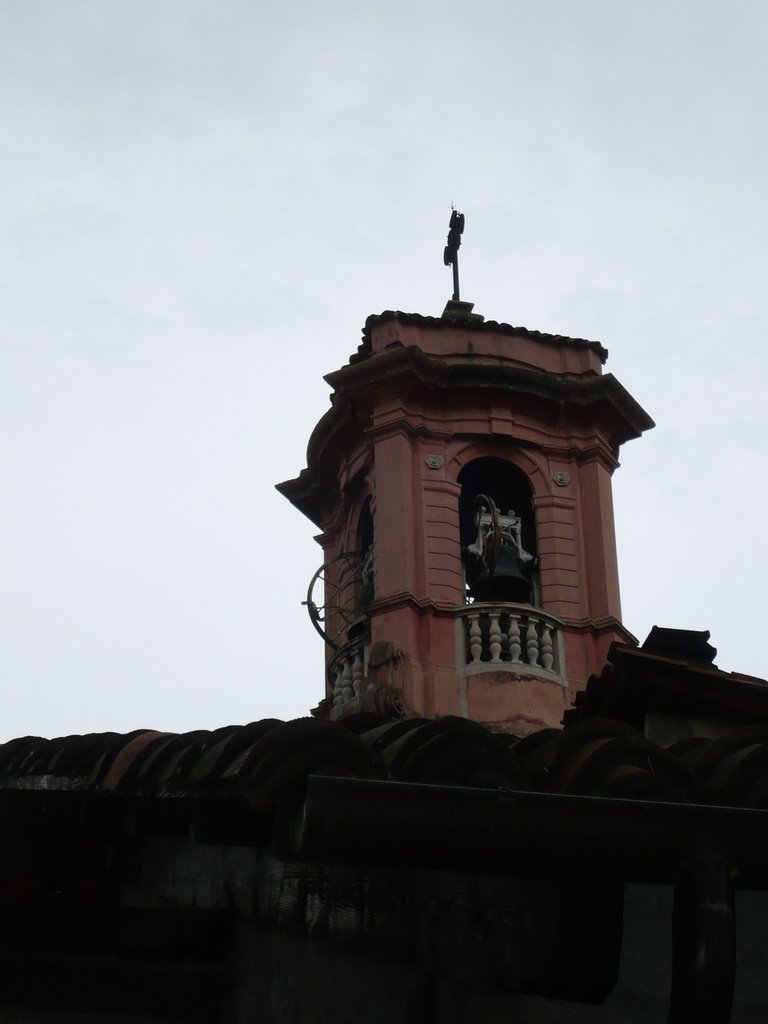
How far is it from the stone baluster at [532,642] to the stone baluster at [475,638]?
1.54ft

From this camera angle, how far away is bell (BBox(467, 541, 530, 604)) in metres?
14.7

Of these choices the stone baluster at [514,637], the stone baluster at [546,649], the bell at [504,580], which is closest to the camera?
the stone baluster at [514,637]

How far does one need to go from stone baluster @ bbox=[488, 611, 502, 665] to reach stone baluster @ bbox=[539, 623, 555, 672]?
44cm

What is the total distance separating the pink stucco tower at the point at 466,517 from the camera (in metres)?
14.3

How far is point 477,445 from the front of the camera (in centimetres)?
1591

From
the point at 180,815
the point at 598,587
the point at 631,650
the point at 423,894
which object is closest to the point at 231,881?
the point at 180,815

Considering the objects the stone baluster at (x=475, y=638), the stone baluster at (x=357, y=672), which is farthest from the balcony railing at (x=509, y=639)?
the stone baluster at (x=357, y=672)

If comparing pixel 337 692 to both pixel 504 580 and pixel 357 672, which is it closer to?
pixel 357 672

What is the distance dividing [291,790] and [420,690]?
11138 millimetres

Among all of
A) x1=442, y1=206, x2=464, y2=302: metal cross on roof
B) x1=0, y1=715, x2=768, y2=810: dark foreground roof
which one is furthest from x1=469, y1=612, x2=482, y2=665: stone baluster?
x1=0, y1=715, x2=768, y2=810: dark foreground roof

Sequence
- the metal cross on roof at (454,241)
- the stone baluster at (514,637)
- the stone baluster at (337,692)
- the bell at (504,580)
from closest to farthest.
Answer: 1. the stone baluster at (514,637)
2. the bell at (504,580)
3. the stone baluster at (337,692)
4. the metal cross on roof at (454,241)

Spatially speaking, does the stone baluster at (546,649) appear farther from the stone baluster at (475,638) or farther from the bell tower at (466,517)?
the stone baluster at (475,638)

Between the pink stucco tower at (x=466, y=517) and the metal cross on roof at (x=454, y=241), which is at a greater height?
the metal cross on roof at (x=454, y=241)

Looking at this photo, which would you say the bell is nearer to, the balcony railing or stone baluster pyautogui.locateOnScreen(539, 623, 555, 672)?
the balcony railing
